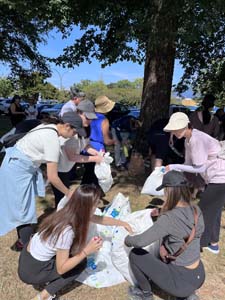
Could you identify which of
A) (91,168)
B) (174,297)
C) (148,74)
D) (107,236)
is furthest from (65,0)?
(174,297)

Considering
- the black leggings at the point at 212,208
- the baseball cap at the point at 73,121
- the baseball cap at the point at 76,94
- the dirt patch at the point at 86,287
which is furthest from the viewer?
the baseball cap at the point at 76,94

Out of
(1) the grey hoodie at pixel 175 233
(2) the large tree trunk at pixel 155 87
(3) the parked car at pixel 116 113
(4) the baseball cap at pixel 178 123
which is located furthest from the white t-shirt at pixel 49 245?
(3) the parked car at pixel 116 113

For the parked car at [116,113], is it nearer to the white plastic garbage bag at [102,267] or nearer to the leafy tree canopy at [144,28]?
the leafy tree canopy at [144,28]

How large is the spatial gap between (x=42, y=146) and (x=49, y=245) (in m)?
0.86

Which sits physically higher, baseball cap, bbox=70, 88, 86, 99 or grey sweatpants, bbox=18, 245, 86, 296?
baseball cap, bbox=70, 88, 86, 99

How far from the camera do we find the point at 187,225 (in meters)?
2.55

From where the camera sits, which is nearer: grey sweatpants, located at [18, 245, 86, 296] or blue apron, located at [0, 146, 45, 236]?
grey sweatpants, located at [18, 245, 86, 296]

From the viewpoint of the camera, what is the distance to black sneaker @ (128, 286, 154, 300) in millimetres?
2721

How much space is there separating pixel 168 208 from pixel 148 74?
473 centimetres

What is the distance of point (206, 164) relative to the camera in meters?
3.32

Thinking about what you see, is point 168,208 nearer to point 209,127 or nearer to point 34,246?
point 34,246

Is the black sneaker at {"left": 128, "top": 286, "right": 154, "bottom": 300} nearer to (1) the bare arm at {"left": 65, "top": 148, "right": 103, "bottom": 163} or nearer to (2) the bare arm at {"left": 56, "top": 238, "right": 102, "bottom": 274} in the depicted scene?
(2) the bare arm at {"left": 56, "top": 238, "right": 102, "bottom": 274}

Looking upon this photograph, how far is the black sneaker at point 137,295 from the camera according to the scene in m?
2.72

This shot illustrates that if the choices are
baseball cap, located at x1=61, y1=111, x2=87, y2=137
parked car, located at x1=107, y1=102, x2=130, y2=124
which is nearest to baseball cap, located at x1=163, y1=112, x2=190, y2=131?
baseball cap, located at x1=61, y1=111, x2=87, y2=137
